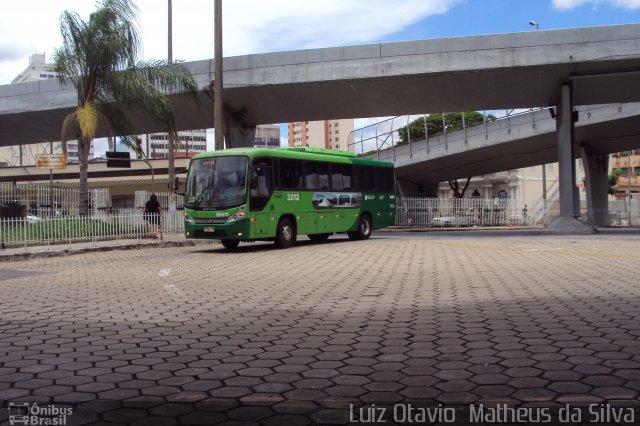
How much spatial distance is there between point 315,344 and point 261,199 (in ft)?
38.6

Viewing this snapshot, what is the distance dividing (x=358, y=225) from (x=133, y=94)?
923 cm

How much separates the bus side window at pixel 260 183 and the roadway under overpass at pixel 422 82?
8.87 m

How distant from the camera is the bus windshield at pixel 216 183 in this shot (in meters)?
16.6

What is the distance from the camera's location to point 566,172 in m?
26.5

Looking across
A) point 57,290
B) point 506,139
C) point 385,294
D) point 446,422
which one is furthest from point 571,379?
point 506,139

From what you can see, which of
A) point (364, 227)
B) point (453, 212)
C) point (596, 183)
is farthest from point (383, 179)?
point (596, 183)

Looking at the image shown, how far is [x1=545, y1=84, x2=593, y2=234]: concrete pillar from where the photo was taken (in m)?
25.8

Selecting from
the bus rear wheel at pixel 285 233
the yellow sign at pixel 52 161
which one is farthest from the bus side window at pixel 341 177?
the yellow sign at pixel 52 161

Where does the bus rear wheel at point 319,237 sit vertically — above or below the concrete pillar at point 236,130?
below

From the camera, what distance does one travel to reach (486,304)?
24.3 ft

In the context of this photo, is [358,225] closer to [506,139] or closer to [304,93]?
[304,93]

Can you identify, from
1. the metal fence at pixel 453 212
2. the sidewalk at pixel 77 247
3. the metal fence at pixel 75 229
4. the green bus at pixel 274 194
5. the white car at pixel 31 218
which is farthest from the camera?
the metal fence at pixel 453 212

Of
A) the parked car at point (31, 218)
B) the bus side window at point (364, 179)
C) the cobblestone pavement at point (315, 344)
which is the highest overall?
the bus side window at point (364, 179)

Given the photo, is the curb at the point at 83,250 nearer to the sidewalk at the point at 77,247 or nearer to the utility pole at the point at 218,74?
the sidewalk at the point at 77,247
